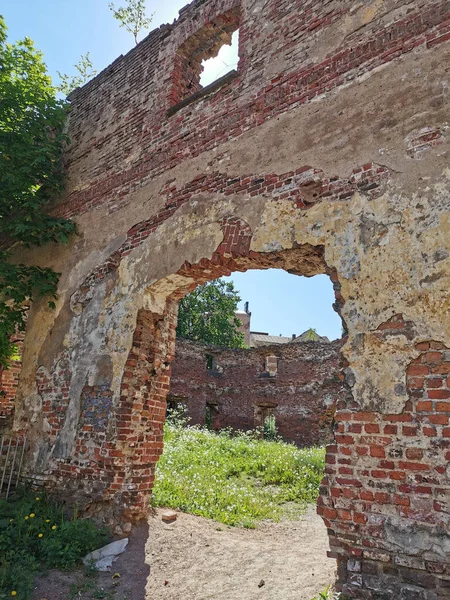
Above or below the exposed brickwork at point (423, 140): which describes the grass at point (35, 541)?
below

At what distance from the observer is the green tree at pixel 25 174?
6871mm

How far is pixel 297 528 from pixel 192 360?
12.9 meters

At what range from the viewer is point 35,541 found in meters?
4.64

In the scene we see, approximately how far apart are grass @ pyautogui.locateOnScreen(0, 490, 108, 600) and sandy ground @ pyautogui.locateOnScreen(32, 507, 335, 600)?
17cm

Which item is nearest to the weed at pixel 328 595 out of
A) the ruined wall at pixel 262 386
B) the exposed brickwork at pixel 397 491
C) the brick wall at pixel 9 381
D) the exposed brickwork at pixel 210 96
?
the exposed brickwork at pixel 397 491

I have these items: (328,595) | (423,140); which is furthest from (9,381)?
(423,140)

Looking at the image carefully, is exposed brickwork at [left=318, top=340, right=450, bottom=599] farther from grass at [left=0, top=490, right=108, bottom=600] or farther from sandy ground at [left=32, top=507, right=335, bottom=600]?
grass at [left=0, top=490, right=108, bottom=600]

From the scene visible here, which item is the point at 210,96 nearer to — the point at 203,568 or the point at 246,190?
the point at 246,190

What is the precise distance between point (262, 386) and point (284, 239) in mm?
14315

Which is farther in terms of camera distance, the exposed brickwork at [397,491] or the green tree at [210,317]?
the green tree at [210,317]

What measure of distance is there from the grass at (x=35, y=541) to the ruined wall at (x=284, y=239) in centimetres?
36

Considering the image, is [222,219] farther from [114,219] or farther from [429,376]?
[429,376]

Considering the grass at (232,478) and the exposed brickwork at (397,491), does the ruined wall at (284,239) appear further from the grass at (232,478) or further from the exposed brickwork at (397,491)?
the grass at (232,478)

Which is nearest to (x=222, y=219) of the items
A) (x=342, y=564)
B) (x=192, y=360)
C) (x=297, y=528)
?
(x=342, y=564)
